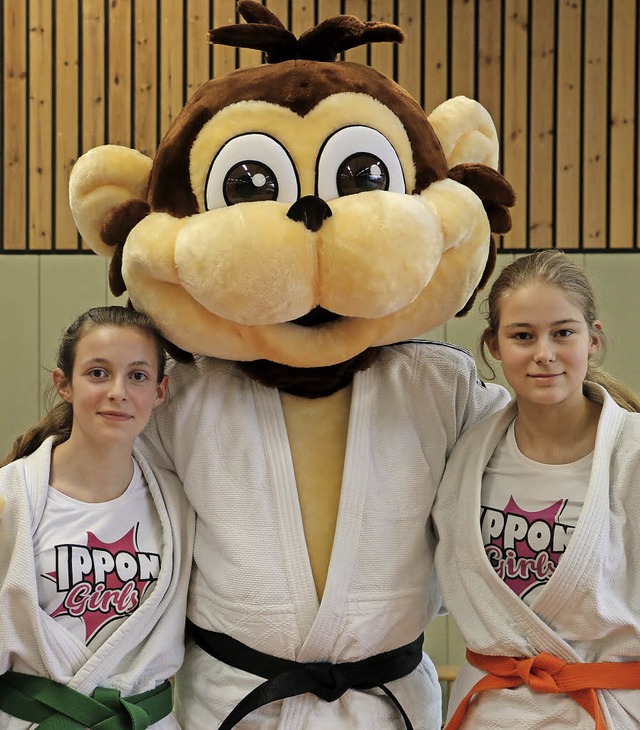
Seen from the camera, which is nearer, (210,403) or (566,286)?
(566,286)

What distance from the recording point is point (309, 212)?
66.8 inches

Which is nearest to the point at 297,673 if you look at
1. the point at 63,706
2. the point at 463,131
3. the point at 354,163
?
the point at 63,706

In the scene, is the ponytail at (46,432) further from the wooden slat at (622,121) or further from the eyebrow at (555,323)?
the wooden slat at (622,121)

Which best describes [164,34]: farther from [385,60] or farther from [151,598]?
[151,598]

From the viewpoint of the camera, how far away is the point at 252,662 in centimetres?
187

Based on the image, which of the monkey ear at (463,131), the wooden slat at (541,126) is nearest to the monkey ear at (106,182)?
the monkey ear at (463,131)

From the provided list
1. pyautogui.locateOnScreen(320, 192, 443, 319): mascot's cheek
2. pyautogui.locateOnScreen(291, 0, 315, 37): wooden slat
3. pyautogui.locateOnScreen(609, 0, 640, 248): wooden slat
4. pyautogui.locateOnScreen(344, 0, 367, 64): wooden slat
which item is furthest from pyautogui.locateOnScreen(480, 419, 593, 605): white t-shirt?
pyautogui.locateOnScreen(291, 0, 315, 37): wooden slat

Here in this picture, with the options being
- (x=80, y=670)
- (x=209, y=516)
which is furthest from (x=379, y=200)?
(x=80, y=670)

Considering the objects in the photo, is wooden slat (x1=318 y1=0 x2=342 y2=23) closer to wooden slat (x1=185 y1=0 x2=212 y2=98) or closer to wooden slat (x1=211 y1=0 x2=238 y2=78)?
wooden slat (x1=211 y1=0 x2=238 y2=78)

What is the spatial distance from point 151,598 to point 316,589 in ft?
1.14

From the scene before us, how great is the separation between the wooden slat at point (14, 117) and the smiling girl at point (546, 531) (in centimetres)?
322

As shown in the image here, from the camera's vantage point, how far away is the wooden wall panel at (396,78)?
4.45 meters

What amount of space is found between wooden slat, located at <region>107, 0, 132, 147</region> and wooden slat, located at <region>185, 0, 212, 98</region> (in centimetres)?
30

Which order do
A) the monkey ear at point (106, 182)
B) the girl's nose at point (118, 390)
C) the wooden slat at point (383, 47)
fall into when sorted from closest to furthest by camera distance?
the girl's nose at point (118, 390)
the monkey ear at point (106, 182)
the wooden slat at point (383, 47)
